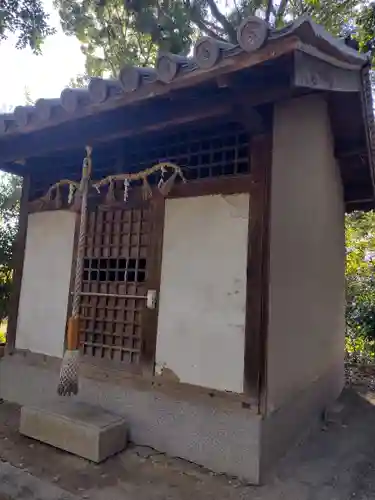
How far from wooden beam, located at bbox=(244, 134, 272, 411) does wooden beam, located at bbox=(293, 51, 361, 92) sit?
80 centimetres

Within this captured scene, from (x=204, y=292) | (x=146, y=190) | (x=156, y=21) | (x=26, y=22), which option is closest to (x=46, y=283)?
(x=146, y=190)

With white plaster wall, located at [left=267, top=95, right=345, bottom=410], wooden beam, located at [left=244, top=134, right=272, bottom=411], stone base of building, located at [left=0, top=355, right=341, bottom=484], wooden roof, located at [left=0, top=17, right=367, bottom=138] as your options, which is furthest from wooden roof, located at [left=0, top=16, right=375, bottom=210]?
stone base of building, located at [left=0, top=355, right=341, bottom=484]

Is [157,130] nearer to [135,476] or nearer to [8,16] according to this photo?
[135,476]

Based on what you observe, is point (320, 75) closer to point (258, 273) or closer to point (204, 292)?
point (258, 273)

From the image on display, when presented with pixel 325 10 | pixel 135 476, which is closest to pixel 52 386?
pixel 135 476

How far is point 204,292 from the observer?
4.00 m

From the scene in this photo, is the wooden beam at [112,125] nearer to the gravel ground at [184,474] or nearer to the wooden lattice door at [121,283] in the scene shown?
the wooden lattice door at [121,283]

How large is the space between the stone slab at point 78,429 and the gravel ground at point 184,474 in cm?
9

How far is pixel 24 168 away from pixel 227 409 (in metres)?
4.32

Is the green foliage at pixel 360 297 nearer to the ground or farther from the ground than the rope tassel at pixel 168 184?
nearer to the ground

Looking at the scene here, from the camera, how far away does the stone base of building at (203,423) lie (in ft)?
11.7

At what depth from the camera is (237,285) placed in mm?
3826

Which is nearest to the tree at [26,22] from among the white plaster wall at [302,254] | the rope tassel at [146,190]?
the rope tassel at [146,190]

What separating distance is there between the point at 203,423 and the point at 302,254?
2253mm
